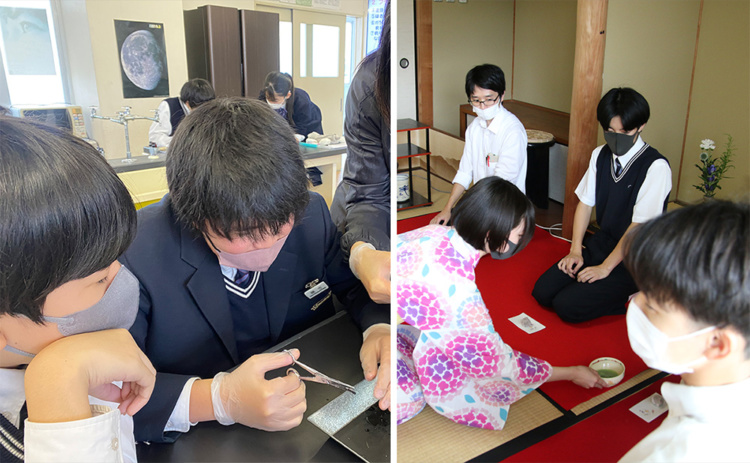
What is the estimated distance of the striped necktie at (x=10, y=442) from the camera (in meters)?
0.45

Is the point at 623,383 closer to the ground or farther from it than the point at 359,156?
closer to the ground

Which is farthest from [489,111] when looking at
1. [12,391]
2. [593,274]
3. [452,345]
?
[12,391]

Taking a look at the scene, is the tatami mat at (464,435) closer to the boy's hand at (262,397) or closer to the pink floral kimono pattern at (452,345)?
the pink floral kimono pattern at (452,345)

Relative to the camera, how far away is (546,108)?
114 cm

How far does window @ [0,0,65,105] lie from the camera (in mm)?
496

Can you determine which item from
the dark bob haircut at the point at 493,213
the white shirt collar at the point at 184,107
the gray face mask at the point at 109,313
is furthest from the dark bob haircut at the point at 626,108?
the gray face mask at the point at 109,313

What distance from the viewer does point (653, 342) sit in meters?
0.60

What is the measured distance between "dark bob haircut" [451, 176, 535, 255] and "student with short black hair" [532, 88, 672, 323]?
113 millimetres

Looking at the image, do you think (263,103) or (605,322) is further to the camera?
(605,322)

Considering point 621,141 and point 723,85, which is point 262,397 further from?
point 723,85

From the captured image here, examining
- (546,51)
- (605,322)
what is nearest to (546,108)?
(546,51)

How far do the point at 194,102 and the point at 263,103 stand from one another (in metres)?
0.12

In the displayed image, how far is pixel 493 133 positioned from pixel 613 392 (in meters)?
0.64

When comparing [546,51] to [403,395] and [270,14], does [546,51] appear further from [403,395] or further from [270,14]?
[403,395]
